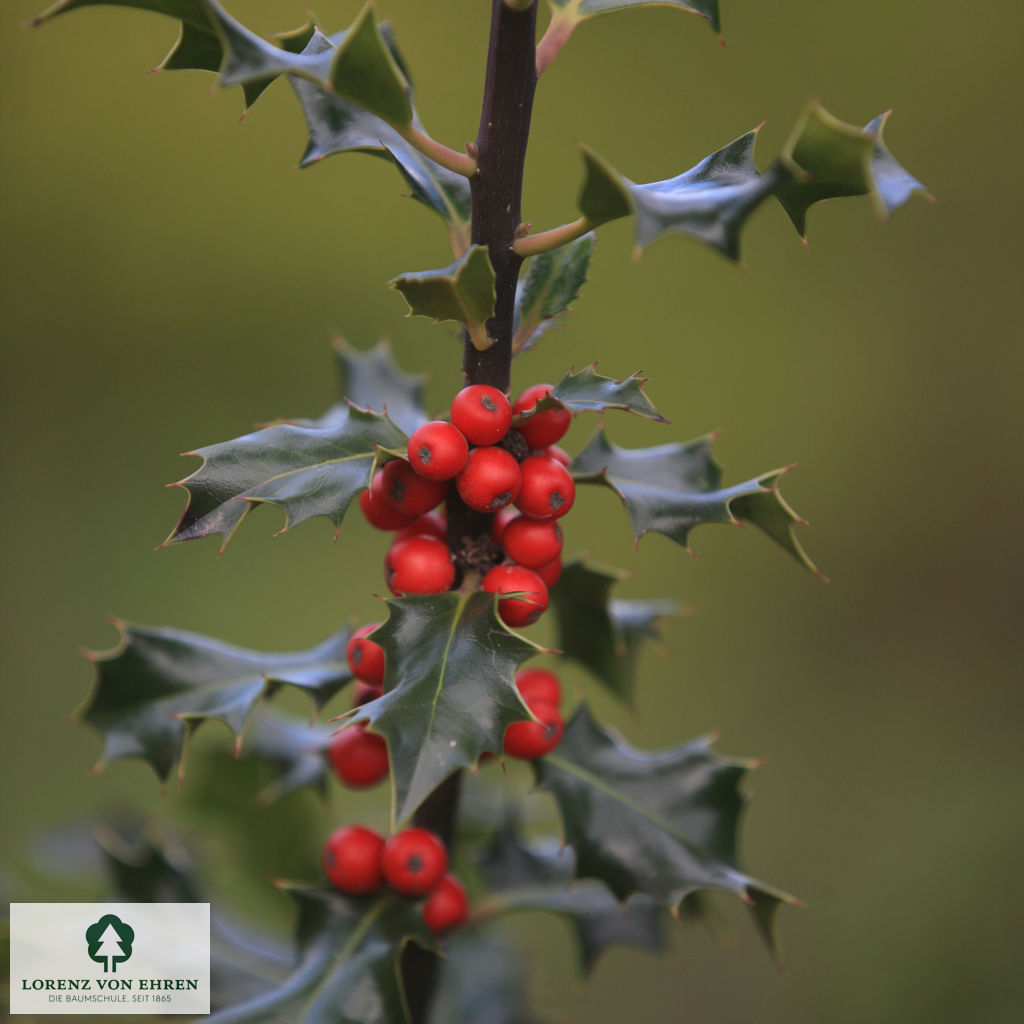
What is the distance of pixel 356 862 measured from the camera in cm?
72

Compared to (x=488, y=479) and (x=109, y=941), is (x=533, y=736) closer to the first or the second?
(x=488, y=479)

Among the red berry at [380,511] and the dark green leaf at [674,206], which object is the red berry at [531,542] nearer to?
the red berry at [380,511]

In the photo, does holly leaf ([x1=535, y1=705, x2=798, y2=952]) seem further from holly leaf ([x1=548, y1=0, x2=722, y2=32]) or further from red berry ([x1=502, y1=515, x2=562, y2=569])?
holly leaf ([x1=548, y1=0, x2=722, y2=32])

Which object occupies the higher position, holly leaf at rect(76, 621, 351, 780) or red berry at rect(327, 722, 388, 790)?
holly leaf at rect(76, 621, 351, 780)

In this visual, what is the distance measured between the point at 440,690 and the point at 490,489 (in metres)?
0.13

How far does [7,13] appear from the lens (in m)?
2.10

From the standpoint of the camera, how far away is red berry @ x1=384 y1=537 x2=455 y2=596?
2.07ft

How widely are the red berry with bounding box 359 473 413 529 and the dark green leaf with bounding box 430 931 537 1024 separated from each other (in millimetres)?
532

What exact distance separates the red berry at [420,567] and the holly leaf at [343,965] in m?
0.26

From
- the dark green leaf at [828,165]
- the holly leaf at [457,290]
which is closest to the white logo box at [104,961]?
the holly leaf at [457,290]

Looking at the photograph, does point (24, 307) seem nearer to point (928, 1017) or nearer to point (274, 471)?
point (274, 471)

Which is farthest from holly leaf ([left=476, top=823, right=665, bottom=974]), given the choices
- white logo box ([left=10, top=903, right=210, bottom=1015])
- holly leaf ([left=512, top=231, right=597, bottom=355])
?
holly leaf ([left=512, top=231, right=597, bottom=355])

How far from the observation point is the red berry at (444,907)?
75 cm

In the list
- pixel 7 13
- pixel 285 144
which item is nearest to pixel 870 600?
pixel 285 144
